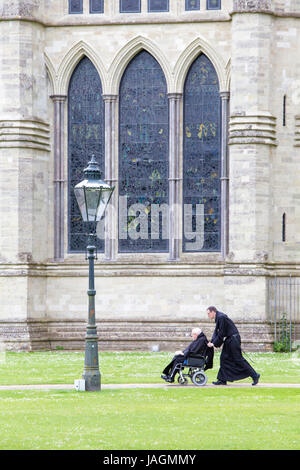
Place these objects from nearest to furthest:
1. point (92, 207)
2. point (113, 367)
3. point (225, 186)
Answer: point (92, 207) < point (113, 367) < point (225, 186)

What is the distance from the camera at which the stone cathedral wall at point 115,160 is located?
3150 centimetres

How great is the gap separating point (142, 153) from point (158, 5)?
4326mm

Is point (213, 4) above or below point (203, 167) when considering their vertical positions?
above

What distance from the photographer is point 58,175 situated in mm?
33781

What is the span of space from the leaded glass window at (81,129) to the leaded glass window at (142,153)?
0.81m

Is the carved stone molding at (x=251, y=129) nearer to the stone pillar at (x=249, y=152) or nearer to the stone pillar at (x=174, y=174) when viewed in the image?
the stone pillar at (x=249, y=152)

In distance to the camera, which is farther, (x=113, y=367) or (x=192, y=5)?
(x=192, y=5)

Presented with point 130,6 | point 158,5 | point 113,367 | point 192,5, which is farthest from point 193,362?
point 130,6

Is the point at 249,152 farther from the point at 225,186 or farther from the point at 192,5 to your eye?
the point at 192,5

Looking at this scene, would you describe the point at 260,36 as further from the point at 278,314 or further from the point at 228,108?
the point at 278,314

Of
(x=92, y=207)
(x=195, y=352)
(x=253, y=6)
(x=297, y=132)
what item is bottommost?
(x=195, y=352)

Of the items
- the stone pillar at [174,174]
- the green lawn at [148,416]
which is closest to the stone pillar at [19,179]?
the stone pillar at [174,174]

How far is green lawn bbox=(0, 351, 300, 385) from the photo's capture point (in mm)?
23125

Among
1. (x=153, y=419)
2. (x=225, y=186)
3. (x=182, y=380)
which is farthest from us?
(x=225, y=186)
